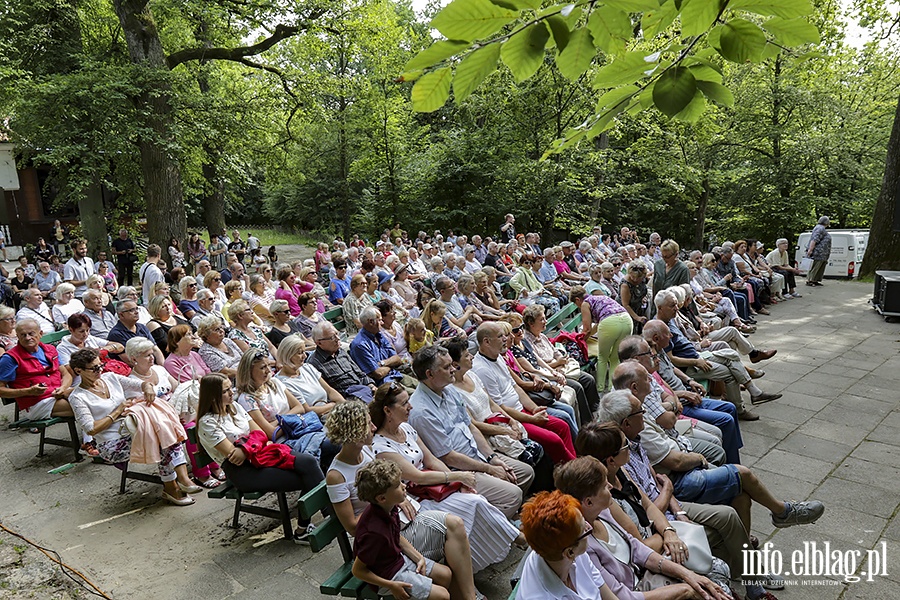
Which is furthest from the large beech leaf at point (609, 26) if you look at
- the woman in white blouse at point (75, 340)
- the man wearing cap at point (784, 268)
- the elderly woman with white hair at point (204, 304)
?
the man wearing cap at point (784, 268)

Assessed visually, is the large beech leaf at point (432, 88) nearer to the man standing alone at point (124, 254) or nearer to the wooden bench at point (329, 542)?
the wooden bench at point (329, 542)

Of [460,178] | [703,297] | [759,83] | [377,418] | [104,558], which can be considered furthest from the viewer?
[460,178]

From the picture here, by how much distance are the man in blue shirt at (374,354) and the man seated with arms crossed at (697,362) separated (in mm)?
2621

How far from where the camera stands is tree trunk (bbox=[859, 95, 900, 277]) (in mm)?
11727

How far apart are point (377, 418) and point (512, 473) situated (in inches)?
41.5

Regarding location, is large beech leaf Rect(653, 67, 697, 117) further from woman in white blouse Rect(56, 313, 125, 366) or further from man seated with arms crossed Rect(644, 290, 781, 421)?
woman in white blouse Rect(56, 313, 125, 366)

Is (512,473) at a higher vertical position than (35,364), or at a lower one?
lower

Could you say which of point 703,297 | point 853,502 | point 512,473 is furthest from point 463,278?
point 853,502

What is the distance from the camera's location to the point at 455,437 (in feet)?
12.1

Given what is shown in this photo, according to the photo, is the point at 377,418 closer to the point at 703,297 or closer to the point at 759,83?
the point at 703,297

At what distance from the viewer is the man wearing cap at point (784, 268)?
39.7ft

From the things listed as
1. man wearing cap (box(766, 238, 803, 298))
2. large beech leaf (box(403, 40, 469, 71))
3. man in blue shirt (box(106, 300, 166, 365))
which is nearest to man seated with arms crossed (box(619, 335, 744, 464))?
large beech leaf (box(403, 40, 469, 71))

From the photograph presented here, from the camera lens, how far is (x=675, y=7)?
1.75m

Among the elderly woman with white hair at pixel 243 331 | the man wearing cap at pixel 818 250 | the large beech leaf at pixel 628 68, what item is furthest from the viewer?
the man wearing cap at pixel 818 250
